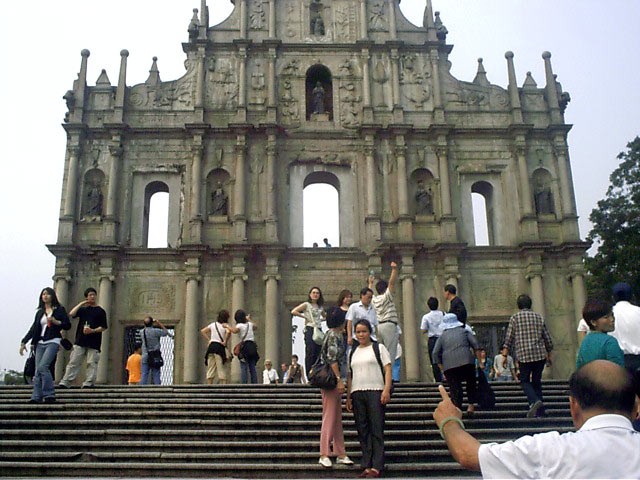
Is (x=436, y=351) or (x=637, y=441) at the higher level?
(x=436, y=351)

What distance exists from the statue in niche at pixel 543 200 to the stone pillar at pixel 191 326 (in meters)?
11.1

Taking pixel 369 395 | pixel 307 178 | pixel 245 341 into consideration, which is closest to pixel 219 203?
pixel 307 178

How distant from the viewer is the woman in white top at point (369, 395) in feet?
25.6

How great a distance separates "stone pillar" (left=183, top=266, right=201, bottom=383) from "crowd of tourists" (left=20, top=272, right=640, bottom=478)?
3.32 m

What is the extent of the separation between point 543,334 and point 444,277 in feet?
36.9

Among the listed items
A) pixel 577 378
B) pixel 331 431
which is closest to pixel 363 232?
pixel 331 431

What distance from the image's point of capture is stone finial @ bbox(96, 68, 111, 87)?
75.6 feet

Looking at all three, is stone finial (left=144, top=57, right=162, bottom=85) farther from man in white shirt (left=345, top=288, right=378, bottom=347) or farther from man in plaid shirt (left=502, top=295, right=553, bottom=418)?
man in plaid shirt (left=502, top=295, right=553, bottom=418)

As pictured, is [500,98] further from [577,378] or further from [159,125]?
[577,378]

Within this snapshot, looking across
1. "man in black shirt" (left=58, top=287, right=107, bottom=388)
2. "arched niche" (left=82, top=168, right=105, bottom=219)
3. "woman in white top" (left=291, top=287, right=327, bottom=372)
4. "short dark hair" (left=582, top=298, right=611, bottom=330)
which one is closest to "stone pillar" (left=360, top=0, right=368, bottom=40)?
"arched niche" (left=82, top=168, right=105, bottom=219)

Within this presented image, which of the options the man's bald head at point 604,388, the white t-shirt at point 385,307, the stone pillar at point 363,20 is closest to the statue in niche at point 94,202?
the stone pillar at point 363,20

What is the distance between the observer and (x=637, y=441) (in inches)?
113

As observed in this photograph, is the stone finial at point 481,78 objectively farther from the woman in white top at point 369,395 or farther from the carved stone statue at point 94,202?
the woman in white top at point 369,395

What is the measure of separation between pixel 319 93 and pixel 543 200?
8220 mm
